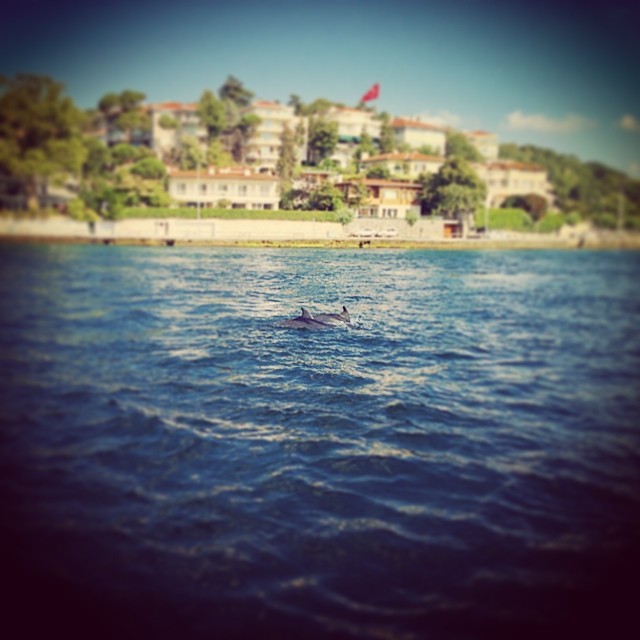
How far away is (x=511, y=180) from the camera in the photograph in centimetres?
905

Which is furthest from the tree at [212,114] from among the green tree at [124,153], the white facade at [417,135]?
the white facade at [417,135]

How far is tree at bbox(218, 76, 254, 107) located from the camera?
788 centimetres

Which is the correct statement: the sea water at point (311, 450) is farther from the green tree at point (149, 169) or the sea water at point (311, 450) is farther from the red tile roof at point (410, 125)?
the red tile roof at point (410, 125)

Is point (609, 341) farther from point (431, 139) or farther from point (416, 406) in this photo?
point (431, 139)

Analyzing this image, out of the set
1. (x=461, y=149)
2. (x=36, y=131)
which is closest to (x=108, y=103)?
(x=36, y=131)

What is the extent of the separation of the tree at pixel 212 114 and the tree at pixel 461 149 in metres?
5.06

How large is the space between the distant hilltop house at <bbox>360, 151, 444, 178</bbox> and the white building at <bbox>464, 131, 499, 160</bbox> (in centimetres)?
85

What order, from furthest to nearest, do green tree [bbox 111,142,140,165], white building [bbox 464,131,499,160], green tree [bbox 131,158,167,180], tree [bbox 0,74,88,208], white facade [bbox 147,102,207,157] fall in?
white building [bbox 464,131,499,160], green tree [bbox 131,158,167,180], white facade [bbox 147,102,207,157], green tree [bbox 111,142,140,165], tree [bbox 0,74,88,208]

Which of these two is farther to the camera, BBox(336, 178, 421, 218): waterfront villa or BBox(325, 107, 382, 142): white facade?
BBox(325, 107, 382, 142): white facade

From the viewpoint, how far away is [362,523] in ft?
14.5

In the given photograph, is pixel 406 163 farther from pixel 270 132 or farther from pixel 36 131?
pixel 36 131

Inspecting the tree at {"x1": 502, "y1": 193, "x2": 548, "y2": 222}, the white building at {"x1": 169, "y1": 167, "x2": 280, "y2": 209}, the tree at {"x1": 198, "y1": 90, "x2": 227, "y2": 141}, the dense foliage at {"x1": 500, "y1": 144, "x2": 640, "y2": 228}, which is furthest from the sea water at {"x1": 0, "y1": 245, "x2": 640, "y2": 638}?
the tree at {"x1": 198, "y1": 90, "x2": 227, "y2": 141}

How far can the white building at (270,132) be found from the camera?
9.52 metres

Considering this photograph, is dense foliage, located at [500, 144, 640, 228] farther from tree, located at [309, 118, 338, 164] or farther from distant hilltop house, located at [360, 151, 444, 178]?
tree, located at [309, 118, 338, 164]
